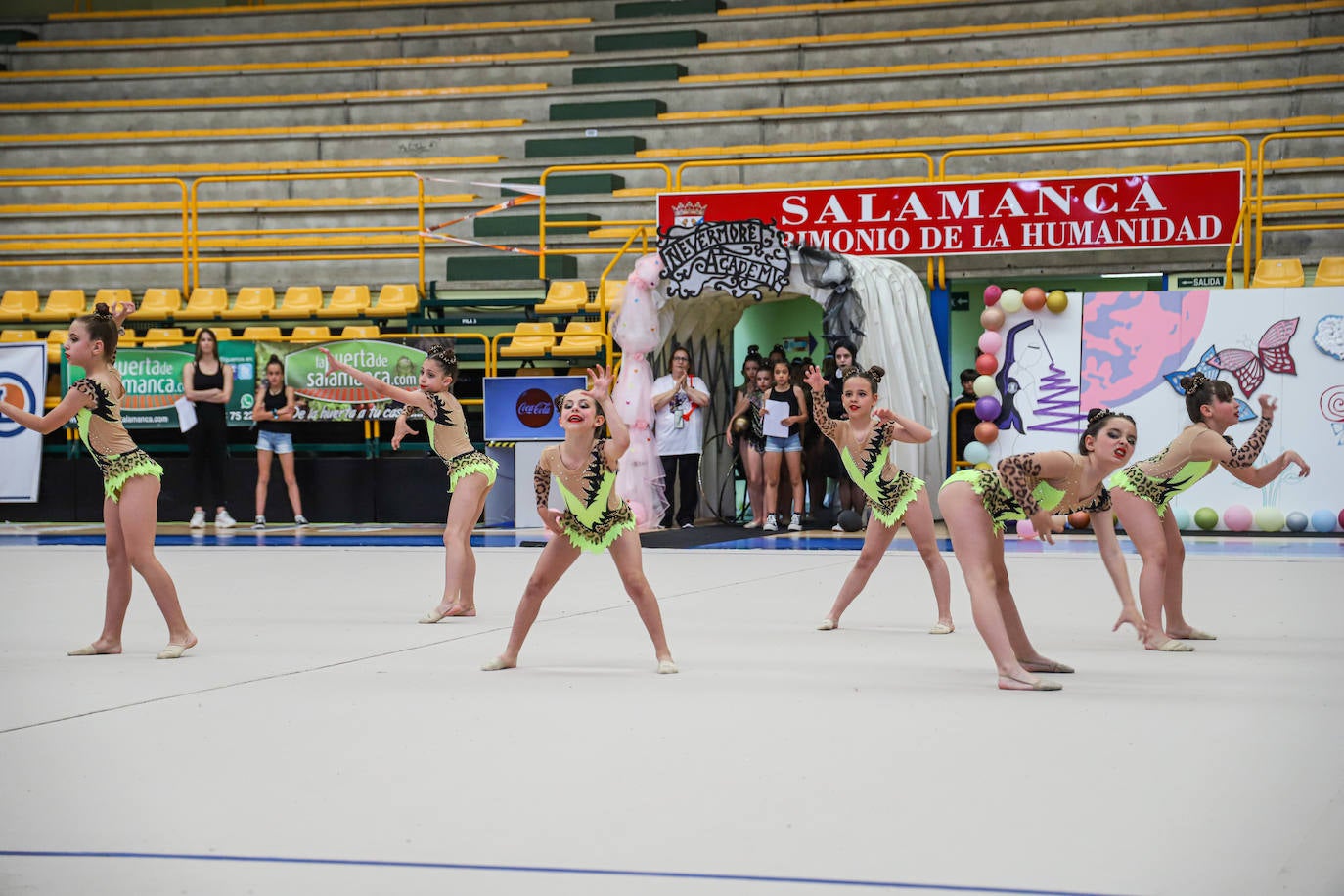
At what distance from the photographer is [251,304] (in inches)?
753

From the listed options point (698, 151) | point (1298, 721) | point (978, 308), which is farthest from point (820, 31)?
point (1298, 721)

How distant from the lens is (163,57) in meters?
24.1

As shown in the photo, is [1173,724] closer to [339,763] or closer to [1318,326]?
[339,763]

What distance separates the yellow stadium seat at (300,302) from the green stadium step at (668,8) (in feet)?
23.9

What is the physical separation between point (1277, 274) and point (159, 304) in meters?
13.1

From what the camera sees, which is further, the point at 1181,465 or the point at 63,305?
the point at 63,305

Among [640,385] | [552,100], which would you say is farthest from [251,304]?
[640,385]

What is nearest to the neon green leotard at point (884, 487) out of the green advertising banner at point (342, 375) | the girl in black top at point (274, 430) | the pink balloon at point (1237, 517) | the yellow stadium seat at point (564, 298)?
the pink balloon at point (1237, 517)

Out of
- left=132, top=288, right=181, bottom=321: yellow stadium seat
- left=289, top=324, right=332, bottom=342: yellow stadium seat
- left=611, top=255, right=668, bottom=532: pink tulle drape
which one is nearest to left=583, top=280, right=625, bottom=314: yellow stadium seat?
left=611, top=255, right=668, bottom=532: pink tulle drape

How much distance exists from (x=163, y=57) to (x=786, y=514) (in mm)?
14004

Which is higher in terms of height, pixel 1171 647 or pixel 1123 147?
pixel 1123 147

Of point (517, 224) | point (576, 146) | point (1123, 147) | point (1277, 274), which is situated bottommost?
point (1277, 274)

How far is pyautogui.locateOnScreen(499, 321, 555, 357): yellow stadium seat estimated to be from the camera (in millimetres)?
16703

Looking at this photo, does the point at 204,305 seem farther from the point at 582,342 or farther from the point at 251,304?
the point at 582,342
